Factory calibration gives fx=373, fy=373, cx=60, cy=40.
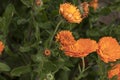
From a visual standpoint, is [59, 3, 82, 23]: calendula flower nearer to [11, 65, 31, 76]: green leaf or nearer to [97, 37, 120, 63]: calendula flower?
[97, 37, 120, 63]: calendula flower

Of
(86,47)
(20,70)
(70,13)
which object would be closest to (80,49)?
(86,47)

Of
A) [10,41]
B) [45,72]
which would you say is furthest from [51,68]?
[10,41]

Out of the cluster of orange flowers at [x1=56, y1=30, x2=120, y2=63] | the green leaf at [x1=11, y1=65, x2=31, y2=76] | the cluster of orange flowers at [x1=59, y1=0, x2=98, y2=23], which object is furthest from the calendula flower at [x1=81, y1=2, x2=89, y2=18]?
the green leaf at [x1=11, y1=65, x2=31, y2=76]

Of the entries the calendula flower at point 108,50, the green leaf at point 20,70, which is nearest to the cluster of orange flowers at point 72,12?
the calendula flower at point 108,50

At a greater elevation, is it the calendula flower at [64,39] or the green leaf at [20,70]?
the calendula flower at [64,39]

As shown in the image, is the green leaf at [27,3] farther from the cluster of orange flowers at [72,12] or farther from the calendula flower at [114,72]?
the calendula flower at [114,72]

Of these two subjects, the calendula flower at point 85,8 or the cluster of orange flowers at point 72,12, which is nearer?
the cluster of orange flowers at point 72,12

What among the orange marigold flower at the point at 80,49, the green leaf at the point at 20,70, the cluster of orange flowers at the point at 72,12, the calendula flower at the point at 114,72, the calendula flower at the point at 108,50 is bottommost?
the calendula flower at the point at 114,72

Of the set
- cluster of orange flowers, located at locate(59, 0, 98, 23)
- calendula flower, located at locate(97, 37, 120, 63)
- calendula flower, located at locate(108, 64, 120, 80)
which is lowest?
calendula flower, located at locate(108, 64, 120, 80)
